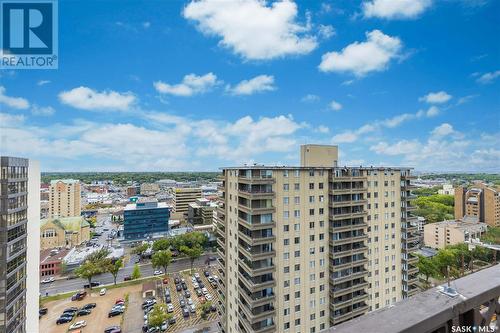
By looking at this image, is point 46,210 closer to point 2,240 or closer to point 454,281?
point 2,240

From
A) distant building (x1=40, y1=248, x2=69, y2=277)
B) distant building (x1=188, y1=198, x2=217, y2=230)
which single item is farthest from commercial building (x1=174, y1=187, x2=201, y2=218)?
distant building (x1=40, y1=248, x2=69, y2=277)

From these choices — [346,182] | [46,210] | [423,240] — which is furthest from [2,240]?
[46,210]

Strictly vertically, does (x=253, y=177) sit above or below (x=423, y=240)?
above

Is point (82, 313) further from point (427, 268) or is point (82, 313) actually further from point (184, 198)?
point (184, 198)

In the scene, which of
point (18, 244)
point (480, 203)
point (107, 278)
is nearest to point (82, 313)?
point (107, 278)

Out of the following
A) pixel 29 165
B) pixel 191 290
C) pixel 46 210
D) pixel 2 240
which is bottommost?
pixel 191 290

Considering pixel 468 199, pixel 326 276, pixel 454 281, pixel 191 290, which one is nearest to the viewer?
pixel 454 281
